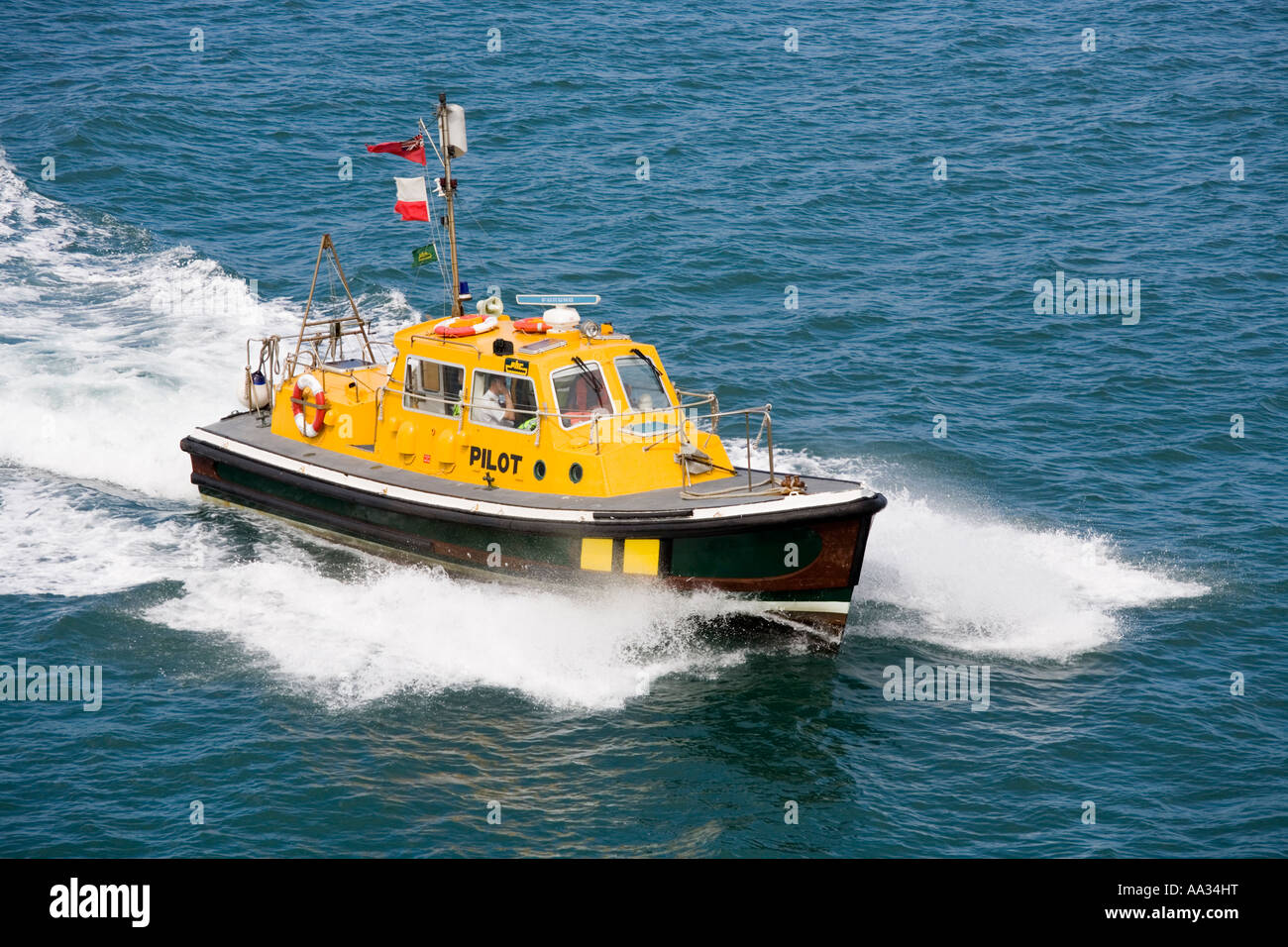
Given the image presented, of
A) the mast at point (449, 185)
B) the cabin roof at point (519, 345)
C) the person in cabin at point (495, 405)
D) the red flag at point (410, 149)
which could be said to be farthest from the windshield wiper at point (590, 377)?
the red flag at point (410, 149)

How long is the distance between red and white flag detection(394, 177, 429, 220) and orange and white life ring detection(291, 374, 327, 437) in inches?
124

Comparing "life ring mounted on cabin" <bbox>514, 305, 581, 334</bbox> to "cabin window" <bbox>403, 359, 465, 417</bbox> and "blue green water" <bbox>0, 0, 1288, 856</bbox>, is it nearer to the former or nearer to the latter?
"cabin window" <bbox>403, 359, 465, 417</bbox>

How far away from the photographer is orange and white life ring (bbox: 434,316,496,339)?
21.0 metres

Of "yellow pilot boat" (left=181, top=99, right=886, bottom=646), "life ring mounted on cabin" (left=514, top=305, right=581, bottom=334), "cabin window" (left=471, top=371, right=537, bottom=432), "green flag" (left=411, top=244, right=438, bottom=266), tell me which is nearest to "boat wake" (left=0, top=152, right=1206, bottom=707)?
"yellow pilot boat" (left=181, top=99, right=886, bottom=646)

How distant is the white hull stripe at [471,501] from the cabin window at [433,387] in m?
1.30

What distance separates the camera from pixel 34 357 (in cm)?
2767

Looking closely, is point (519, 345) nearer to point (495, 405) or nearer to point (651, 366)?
point (495, 405)

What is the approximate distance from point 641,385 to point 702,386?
654 cm

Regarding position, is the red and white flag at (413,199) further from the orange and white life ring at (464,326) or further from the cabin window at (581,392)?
the cabin window at (581,392)
